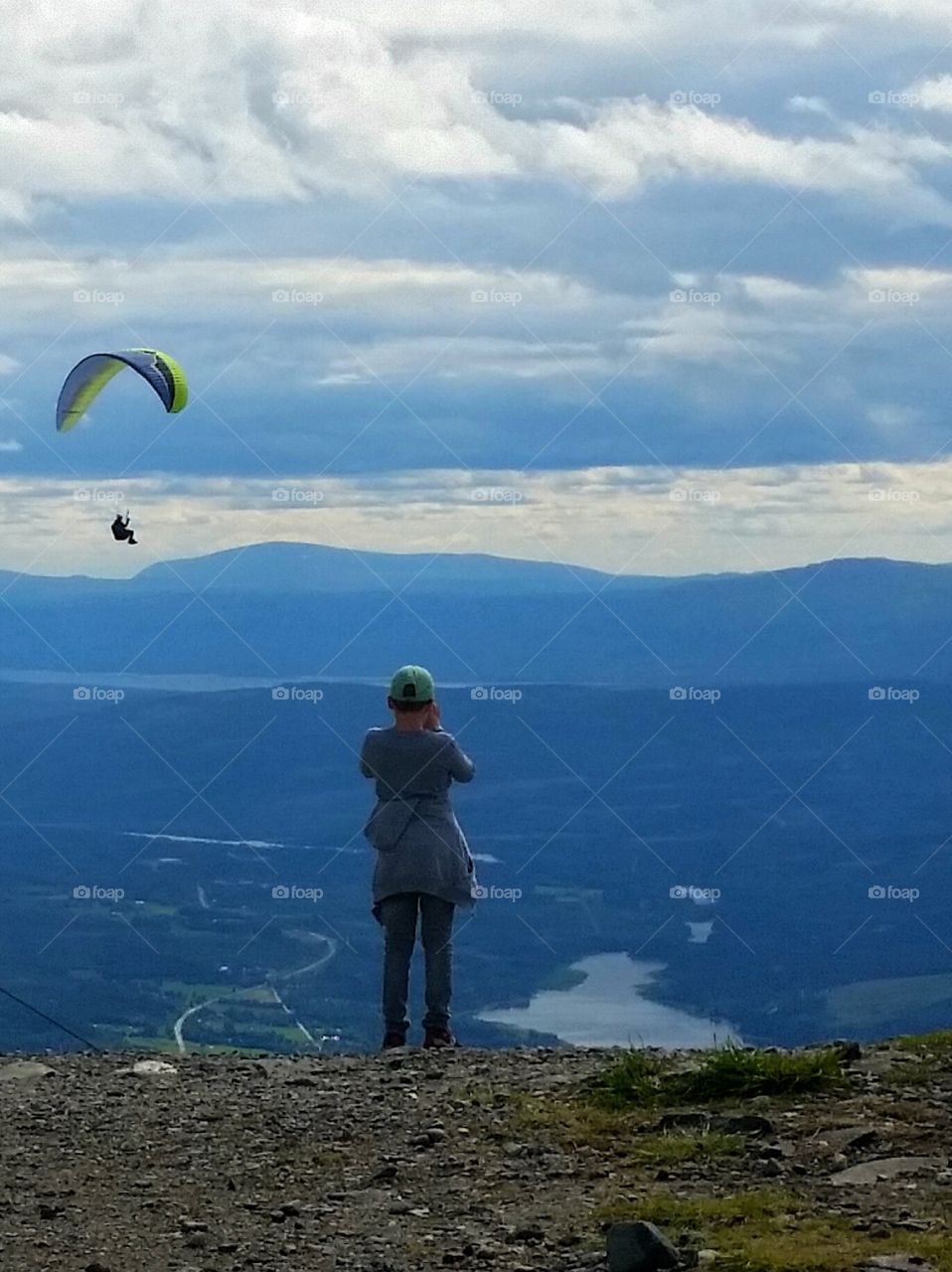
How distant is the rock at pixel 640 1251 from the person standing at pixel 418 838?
16.2 ft

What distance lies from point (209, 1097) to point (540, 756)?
108 meters

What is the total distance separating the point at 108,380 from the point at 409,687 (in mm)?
9458

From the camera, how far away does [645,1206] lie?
736cm

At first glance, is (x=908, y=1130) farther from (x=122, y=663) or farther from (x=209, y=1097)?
(x=122, y=663)

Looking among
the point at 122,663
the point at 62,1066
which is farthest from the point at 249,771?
the point at 62,1066

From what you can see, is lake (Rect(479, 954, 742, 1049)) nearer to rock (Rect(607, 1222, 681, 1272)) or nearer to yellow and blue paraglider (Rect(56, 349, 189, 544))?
yellow and blue paraglider (Rect(56, 349, 189, 544))

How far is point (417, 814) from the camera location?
11.7m

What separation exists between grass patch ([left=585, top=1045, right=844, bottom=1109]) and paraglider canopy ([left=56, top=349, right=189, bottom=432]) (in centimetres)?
1036

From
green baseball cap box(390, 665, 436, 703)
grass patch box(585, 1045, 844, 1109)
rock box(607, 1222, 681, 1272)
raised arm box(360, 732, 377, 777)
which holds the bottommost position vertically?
rock box(607, 1222, 681, 1272)

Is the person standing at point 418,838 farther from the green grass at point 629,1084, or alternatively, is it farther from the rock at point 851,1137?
the rock at point 851,1137

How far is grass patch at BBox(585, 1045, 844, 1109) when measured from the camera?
902cm
